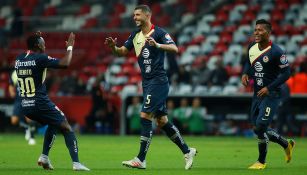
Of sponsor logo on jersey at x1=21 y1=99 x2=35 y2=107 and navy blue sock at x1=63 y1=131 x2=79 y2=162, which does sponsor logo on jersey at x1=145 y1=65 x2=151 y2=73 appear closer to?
navy blue sock at x1=63 y1=131 x2=79 y2=162

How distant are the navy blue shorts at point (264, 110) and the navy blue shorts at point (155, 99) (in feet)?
5.35

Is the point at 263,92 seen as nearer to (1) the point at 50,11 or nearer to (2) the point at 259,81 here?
(2) the point at 259,81

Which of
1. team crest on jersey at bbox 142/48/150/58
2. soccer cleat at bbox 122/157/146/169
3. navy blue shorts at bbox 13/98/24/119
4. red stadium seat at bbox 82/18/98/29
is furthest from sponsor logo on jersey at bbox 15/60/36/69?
red stadium seat at bbox 82/18/98/29

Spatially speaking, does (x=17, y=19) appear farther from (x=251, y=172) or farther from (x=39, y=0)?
(x=251, y=172)

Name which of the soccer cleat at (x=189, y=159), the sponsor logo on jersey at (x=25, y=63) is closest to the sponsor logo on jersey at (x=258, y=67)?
the soccer cleat at (x=189, y=159)

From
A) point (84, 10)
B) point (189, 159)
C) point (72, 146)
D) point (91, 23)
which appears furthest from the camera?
point (84, 10)

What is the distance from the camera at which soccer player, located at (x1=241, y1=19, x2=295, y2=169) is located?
14977 mm

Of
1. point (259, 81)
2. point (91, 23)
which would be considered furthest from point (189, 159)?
point (91, 23)

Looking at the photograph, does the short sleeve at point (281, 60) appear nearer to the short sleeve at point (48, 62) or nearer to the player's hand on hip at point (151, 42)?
the player's hand on hip at point (151, 42)

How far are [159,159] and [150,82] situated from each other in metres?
3.19

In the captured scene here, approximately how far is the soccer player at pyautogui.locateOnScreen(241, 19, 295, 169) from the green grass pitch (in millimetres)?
563

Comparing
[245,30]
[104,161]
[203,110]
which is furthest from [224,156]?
[245,30]

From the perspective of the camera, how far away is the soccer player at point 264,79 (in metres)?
15.0

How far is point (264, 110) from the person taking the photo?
1504 centimetres
